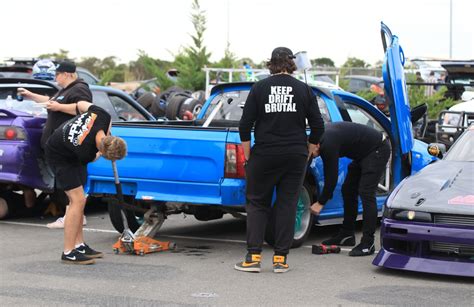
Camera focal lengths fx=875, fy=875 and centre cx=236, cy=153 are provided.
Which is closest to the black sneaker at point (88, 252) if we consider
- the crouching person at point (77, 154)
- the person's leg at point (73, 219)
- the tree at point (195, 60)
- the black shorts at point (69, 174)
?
the crouching person at point (77, 154)

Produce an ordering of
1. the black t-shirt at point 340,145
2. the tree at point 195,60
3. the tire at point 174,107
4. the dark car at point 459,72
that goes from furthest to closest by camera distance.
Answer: the tree at point 195,60, the dark car at point 459,72, the tire at point 174,107, the black t-shirt at point 340,145

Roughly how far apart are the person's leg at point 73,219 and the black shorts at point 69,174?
0.06 metres

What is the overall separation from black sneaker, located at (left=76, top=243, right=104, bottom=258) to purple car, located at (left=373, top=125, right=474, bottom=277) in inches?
103

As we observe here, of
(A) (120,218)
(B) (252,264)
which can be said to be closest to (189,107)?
(A) (120,218)

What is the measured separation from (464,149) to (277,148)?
216 cm

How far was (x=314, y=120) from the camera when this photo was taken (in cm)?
781

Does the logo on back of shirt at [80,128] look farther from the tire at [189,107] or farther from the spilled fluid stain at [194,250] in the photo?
the tire at [189,107]

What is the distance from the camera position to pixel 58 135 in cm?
803

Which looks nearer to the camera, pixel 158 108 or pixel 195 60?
pixel 158 108

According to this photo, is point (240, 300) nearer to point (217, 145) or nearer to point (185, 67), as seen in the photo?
point (217, 145)

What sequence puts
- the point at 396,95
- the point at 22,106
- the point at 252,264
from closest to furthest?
the point at 252,264 < the point at 396,95 < the point at 22,106

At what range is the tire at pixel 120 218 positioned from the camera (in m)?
9.24

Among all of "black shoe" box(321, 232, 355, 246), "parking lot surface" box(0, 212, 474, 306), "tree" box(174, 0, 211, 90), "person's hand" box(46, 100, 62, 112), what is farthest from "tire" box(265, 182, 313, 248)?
"tree" box(174, 0, 211, 90)

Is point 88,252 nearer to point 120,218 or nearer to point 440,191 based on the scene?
point 120,218
